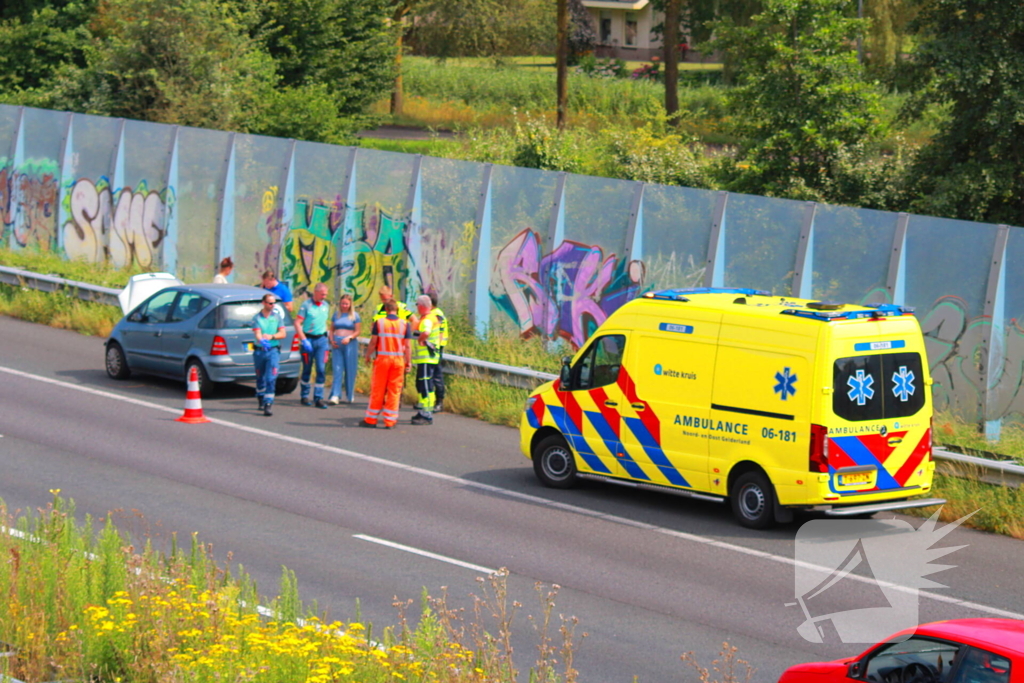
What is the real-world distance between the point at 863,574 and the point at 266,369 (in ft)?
29.0

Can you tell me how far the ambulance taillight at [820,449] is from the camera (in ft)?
40.2

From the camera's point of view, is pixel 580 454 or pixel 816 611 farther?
pixel 580 454

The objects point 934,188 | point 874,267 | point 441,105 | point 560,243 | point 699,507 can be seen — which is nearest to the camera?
point 699,507

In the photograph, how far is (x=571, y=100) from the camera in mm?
58219

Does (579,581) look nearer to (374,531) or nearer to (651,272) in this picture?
(374,531)

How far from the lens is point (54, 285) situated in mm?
24562

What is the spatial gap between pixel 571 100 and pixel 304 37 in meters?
21.5

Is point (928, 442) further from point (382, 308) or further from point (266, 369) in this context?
point (266, 369)

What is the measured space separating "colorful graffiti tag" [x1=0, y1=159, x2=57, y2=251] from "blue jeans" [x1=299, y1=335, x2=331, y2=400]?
1190 centimetres

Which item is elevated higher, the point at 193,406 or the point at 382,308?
the point at 382,308

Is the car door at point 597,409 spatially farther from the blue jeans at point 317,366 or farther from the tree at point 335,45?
the tree at point 335,45

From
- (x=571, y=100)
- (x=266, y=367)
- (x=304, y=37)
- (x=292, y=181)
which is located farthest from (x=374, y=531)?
(x=571, y=100)

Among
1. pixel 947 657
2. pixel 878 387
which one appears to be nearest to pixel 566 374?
pixel 878 387

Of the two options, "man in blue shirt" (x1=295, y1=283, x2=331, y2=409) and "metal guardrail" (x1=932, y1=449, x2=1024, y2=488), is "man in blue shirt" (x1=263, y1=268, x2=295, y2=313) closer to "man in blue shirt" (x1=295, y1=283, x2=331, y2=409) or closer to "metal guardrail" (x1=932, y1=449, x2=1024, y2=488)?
"man in blue shirt" (x1=295, y1=283, x2=331, y2=409)
